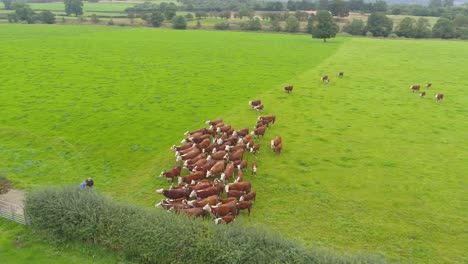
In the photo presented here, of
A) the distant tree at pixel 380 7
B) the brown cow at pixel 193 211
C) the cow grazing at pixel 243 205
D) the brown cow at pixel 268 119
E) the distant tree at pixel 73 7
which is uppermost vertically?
the distant tree at pixel 380 7

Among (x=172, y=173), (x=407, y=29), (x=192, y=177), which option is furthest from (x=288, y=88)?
(x=407, y=29)

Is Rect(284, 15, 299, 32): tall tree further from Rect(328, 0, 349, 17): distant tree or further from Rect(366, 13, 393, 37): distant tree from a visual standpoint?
Rect(328, 0, 349, 17): distant tree

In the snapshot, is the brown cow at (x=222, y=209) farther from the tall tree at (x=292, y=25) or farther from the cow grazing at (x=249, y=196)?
the tall tree at (x=292, y=25)

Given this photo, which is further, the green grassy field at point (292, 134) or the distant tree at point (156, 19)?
the distant tree at point (156, 19)

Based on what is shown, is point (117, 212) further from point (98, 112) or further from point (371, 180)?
point (98, 112)

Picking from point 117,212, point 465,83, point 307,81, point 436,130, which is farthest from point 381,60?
point 117,212

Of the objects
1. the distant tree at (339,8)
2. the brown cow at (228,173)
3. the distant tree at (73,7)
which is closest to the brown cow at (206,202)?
the brown cow at (228,173)
